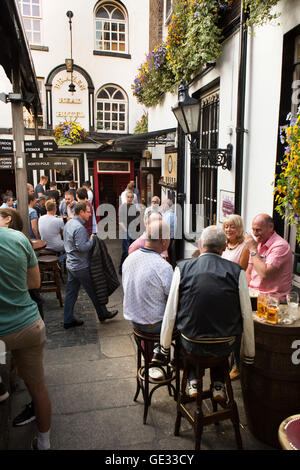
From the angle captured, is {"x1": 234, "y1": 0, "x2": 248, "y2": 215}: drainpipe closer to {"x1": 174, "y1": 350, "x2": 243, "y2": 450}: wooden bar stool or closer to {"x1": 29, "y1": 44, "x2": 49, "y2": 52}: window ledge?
{"x1": 174, "y1": 350, "x2": 243, "y2": 450}: wooden bar stool

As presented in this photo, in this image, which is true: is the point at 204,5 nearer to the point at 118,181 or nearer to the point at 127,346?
the point at 127,346

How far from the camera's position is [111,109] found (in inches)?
651

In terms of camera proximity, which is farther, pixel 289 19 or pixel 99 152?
pixel 99 152

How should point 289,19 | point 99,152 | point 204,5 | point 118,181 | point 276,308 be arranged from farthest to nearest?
point 118,181 < point 99,152 < point 204,5 < point 289,19 < point 276,308

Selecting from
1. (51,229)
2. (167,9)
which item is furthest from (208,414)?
(167,9)

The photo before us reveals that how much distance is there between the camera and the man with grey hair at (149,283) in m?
3.17

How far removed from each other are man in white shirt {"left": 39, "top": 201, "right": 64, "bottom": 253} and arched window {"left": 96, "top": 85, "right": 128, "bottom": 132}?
10.3 meters

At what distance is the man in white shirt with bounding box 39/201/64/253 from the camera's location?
690 centimetres

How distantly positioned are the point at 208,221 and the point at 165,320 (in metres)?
4.13

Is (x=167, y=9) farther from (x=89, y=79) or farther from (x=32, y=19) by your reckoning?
(x=32, y=19)

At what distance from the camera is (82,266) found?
5.27 m

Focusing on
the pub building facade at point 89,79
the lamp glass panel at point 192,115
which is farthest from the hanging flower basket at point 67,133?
the lamp glass panel at point 192,115

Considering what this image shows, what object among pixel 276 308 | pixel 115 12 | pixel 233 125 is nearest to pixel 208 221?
pixel 233 125

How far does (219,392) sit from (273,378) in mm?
515
